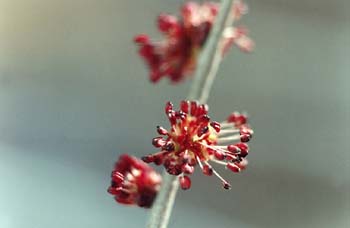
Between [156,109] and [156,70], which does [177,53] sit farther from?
[156,109]

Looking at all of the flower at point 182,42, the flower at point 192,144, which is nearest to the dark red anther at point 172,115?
the flower at point 192,144

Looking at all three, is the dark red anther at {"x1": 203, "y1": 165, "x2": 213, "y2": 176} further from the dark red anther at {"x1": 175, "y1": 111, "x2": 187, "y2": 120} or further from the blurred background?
the blurred background

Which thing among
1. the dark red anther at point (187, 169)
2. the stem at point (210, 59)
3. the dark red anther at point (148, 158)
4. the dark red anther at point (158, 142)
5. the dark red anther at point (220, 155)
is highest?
the stem at point (210, 59)

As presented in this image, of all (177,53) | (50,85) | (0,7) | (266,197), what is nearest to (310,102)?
(266,197)

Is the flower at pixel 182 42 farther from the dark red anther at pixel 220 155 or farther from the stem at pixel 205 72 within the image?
the dark red anther at pixel 220 155

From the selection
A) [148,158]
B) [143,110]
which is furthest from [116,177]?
[143,110]
